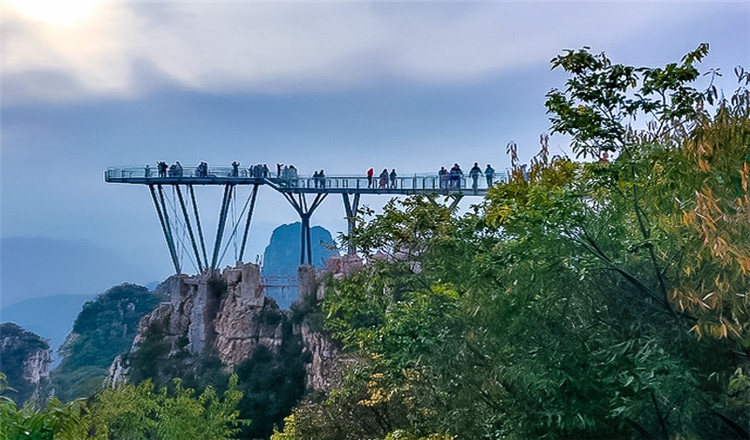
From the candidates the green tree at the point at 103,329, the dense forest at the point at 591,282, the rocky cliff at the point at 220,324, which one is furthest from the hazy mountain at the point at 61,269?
the dense forest at the point at 591,282

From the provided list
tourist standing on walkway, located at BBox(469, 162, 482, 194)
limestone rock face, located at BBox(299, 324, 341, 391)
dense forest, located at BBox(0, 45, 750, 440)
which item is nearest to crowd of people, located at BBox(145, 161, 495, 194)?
tourist standing on walkway, located at BBox(469, 162, 482, 194)

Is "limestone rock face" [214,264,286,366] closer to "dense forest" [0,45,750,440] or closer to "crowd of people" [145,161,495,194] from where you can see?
"crowd of people" [145,161,495,194]

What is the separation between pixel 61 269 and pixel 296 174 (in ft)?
69.0

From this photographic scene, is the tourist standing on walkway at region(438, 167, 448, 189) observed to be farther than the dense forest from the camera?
Yes

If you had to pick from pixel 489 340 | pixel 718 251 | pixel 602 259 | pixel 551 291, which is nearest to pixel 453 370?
pixel 489 340

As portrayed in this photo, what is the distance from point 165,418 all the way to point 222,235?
7720 mm

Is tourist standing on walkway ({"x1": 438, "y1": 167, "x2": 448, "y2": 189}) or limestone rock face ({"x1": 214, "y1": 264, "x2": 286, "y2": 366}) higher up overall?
tourist standing on walkway ({"x1": 438, "y1": 167, "x2": 448, "y2": 189})

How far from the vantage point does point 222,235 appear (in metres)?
14.3

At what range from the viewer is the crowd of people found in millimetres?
9805

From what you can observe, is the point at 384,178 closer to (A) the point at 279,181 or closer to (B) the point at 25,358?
(A) the point at 279,181

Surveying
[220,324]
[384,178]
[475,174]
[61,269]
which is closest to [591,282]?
[475,174]

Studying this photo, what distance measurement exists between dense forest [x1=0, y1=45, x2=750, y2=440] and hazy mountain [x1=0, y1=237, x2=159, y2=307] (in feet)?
58.0

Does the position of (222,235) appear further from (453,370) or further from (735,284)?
(735,284)

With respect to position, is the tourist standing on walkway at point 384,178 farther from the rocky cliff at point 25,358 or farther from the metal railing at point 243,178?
the rocky cliff at point 25,358
